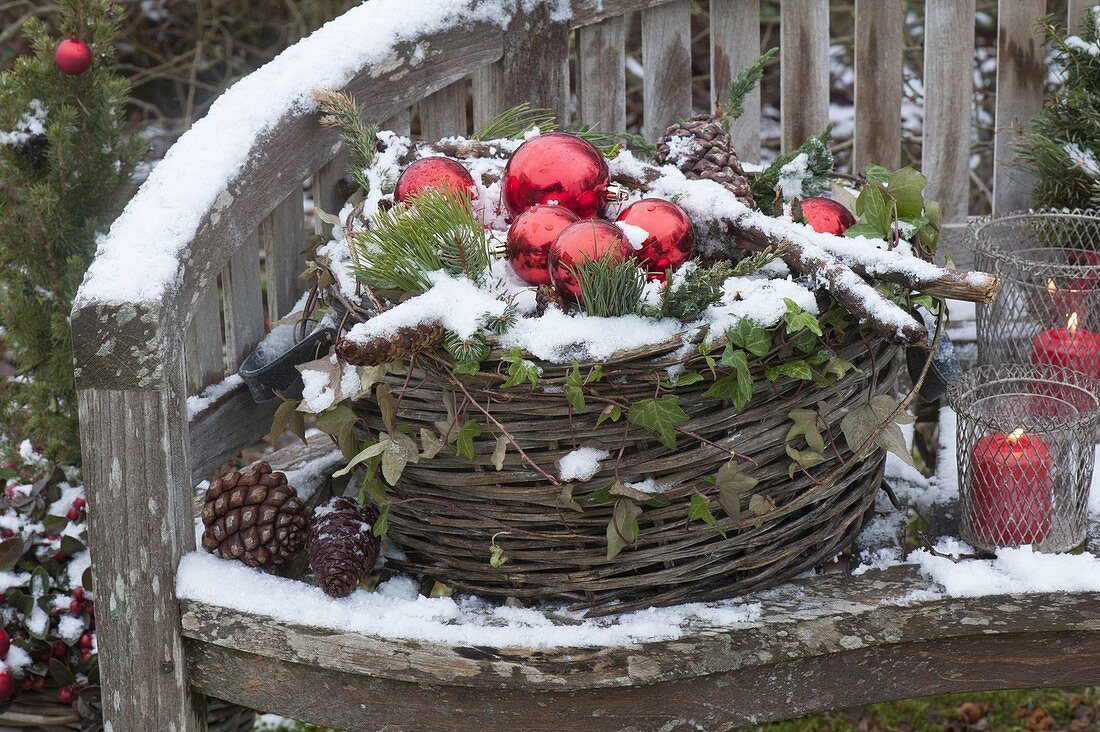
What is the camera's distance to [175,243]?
1.32 m

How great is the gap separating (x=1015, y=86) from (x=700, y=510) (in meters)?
1.22

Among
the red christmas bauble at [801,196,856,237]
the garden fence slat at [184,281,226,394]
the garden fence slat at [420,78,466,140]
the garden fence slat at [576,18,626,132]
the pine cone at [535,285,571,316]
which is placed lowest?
the garden fence slat at [184,281,226,394]

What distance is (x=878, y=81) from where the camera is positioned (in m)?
2.06

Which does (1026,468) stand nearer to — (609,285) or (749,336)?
(749,336)

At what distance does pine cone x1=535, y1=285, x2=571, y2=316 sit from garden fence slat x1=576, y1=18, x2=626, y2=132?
0.84m

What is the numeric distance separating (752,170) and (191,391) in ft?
2.91

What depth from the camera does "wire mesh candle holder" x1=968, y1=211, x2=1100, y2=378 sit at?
67.9 inches

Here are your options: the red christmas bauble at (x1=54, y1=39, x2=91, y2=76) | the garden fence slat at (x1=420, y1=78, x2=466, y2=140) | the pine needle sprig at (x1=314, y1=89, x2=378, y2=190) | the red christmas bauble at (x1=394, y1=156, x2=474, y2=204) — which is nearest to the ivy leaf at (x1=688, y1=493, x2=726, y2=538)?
the red christmas bauble at (x1=394, y1=156, x2=474, y2=204)

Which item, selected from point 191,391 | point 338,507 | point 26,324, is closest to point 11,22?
point 26,324

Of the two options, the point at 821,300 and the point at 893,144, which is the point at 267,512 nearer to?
the point at 821,300

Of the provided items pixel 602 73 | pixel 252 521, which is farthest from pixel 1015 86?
pixel 252 521

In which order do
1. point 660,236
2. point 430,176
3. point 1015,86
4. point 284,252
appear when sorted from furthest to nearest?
point 1015,86 → point 284,252 → point 430,176 → point 660,236

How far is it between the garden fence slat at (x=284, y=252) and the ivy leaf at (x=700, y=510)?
739 mm

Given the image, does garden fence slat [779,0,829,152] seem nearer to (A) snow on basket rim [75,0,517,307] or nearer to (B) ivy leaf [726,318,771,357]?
(A) snow on basket rim [75,0,517,307]
